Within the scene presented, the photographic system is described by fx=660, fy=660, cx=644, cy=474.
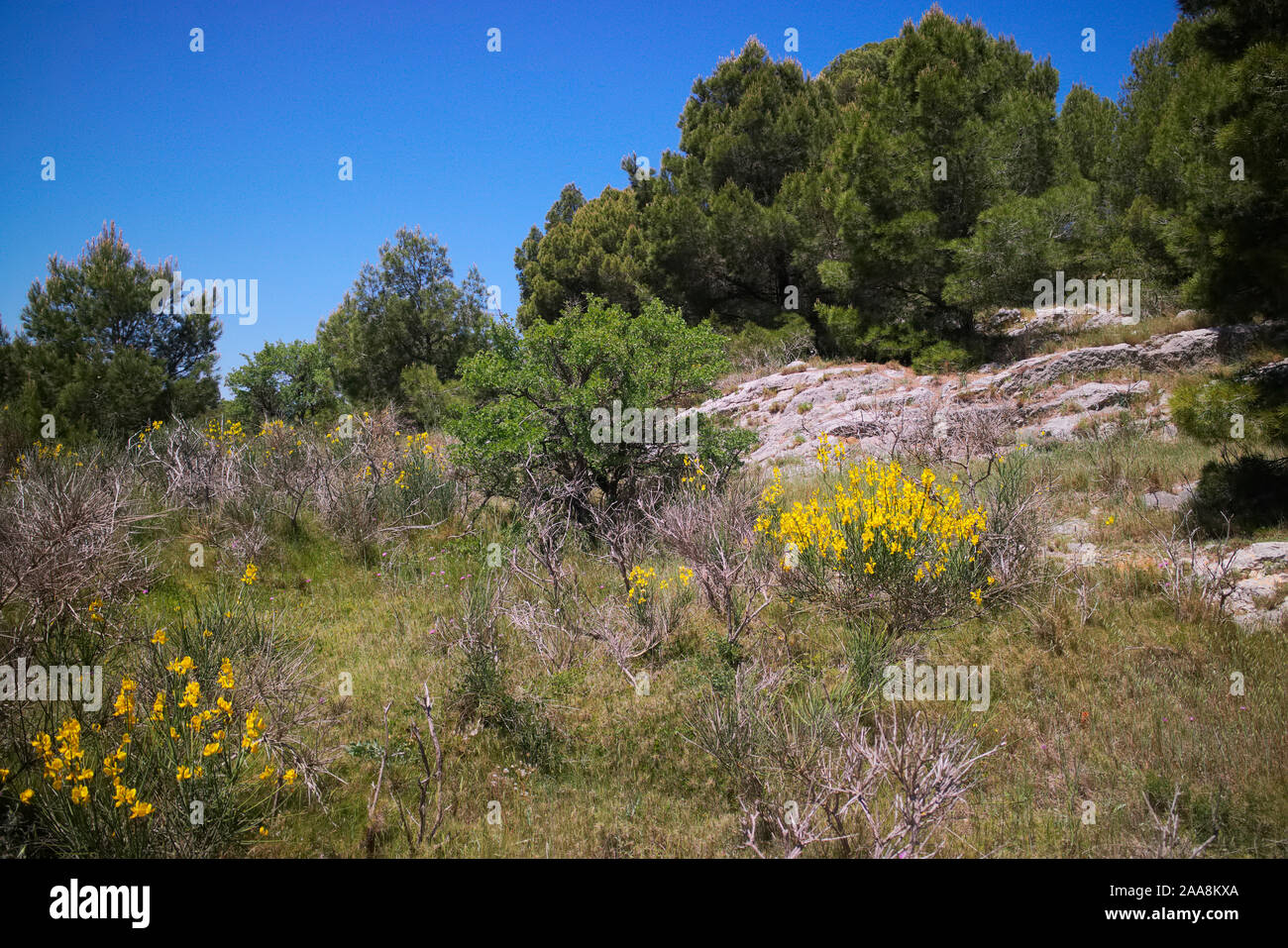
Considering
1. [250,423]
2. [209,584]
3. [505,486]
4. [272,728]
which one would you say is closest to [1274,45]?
[505,486]

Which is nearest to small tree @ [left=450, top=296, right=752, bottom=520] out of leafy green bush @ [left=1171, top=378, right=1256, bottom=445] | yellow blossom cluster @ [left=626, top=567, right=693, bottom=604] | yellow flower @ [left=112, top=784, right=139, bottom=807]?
yellow blossom cluster @ [left=626, top=567, right=693, bottom=604]

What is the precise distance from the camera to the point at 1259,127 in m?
5.46

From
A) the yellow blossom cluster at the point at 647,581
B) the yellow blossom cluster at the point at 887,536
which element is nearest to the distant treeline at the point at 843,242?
the yellow blossom cluster at the point at 887,536

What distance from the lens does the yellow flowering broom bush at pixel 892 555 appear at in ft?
15.6

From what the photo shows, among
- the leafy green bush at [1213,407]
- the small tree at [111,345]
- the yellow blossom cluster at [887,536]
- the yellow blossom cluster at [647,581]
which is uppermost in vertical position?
the small tree at [111,345]

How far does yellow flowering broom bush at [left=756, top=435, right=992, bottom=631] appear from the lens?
476 cm

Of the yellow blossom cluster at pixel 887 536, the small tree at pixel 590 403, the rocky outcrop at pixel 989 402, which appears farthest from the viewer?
the rocky outcrop at pixel 989 402

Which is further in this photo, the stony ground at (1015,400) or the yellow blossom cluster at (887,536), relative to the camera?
the stony ground at (1015,400)

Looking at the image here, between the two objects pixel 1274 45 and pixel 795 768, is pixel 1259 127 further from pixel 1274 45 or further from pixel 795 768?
pixel 795 768

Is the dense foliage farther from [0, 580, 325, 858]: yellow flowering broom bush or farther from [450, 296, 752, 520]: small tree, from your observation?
[0, 580, 325, 858]: yellow flowering broom bush

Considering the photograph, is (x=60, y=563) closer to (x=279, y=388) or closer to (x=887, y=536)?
(x=887, y=536)

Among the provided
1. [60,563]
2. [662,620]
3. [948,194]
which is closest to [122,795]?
[60,563]

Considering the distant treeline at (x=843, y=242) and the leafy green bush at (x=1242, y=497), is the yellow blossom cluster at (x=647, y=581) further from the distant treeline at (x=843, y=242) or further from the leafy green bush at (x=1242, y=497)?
the distant treeline at (x=843, y=242)

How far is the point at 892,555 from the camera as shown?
480 cm
